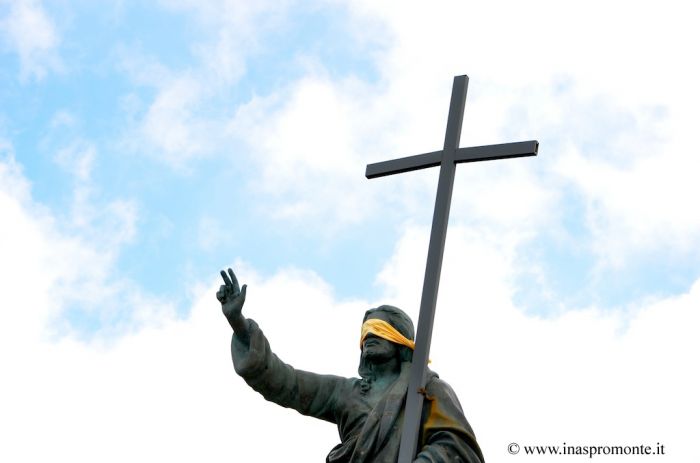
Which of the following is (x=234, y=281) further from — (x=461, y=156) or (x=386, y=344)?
(x=461, y=156)

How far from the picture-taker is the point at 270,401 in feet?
31.1

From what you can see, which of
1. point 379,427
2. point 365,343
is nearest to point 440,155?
point 365,343

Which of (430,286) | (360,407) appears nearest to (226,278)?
(360,407)

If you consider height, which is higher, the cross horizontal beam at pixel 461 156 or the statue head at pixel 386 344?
the cross horizontal beam at pixel 461 156

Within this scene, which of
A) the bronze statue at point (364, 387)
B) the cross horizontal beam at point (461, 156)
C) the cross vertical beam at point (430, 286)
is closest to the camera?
the cross vertical beam at point (430, 286)

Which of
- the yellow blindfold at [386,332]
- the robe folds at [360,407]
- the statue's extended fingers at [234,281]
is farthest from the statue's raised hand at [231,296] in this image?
the yellow blindfold at [386,332]

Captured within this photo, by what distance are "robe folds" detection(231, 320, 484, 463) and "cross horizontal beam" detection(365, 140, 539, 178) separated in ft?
5.23

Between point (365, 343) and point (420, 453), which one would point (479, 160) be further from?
point (420, 453)

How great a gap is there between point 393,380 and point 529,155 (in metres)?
2.05

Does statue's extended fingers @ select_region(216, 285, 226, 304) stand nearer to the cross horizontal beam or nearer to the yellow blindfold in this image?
A: the yellow blindfold

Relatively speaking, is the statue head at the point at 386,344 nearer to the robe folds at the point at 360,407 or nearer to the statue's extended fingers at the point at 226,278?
the robe folds at the point at 360,407

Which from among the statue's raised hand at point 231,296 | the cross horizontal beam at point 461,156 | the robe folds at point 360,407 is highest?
the cross horizontal beam at point 461,156

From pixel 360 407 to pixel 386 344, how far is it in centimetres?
53

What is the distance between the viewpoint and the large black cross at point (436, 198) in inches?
332
